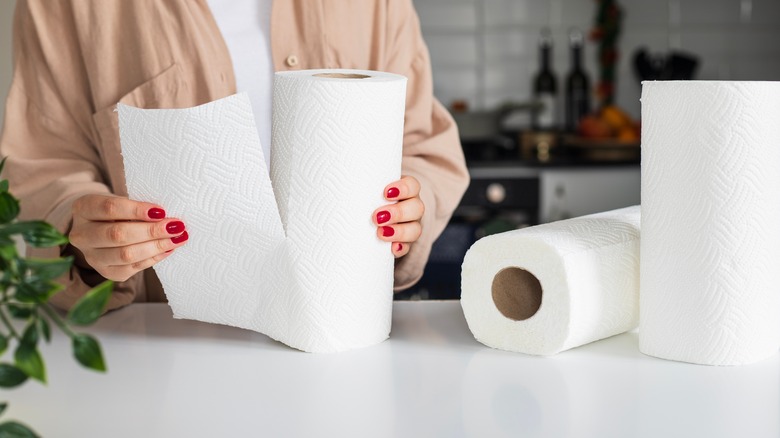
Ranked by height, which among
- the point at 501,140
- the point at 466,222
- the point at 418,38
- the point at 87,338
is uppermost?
the point at 418,38

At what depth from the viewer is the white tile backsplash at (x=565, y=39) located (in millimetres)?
3037

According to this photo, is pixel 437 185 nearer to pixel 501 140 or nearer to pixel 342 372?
pixel 342 372

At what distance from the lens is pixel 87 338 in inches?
15.6

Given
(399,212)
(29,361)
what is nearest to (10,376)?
(29,361)

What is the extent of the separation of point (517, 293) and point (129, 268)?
0.36 meters

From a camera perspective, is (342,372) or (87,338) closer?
(87,338)

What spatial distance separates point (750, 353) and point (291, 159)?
415mm

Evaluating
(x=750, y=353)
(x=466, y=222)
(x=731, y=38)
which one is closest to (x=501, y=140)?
(x=466, y=222)

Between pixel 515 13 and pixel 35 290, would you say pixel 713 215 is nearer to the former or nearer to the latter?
pixel 35 290

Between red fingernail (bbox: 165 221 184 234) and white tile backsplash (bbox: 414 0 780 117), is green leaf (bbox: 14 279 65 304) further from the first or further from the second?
white tile backsplash (bbox: 414 0 780 117)

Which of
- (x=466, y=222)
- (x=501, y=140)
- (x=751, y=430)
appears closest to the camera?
(x=751, y=430)

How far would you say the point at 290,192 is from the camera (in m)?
0.76

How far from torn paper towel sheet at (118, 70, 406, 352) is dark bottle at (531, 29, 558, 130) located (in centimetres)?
227

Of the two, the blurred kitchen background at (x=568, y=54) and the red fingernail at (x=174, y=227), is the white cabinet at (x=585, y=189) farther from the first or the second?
the red fingernail at (x=174, y=227)
